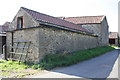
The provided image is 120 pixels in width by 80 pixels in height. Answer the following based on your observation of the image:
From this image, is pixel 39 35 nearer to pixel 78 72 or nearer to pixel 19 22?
pixel 19 22

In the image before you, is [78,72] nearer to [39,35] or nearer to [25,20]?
[39,35]

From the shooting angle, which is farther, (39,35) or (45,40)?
(45,40)

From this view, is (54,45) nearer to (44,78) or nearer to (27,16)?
(27,16)

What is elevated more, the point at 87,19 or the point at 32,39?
the point at 87,19

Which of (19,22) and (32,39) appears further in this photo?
(19,22)

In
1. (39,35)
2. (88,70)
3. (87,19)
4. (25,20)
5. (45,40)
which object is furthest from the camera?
(87,19)

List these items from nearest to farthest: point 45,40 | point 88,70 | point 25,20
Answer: point 88,70 → point 45,40 → point 25,20

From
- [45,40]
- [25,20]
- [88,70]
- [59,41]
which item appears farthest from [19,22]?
[88,70]

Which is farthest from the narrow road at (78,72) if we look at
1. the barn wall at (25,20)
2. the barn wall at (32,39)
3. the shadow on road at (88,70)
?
the barn wall at (25,20)

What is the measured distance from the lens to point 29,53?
10.1m

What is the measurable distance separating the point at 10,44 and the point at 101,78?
30.6 ft

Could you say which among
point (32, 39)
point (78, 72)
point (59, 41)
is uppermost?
point (32, 39)

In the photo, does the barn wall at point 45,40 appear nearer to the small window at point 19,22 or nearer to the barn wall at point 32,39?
the barn wall at point 32,39

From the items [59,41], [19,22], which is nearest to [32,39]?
[59,41]
